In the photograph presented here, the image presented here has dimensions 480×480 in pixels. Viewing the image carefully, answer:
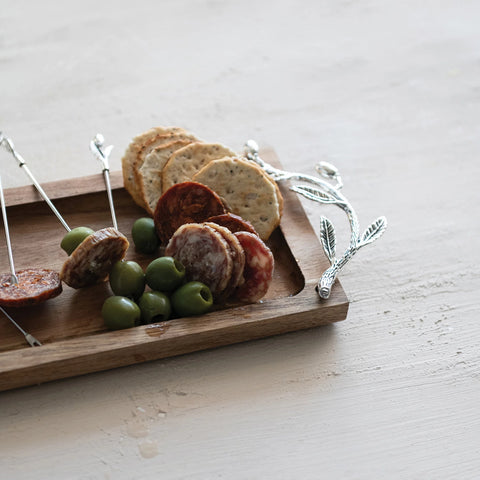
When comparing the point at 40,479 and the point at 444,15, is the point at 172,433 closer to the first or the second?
the point at 40,479

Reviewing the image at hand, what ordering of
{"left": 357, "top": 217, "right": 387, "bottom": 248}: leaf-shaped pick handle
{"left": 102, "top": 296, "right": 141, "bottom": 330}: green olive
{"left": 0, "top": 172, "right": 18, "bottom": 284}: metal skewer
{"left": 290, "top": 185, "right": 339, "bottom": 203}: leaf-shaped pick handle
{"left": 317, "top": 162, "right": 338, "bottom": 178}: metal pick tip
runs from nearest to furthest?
{"left": 102, "top": 296, "right": 141, "bottom": 330}: green olive, {"left": 0, "top": 172, "right": 18, "bottom": 284}: metal skewer, {"left": 357, "top": 217, "right": 387, "bottom": 248}: leaf-shaped pick handle, {"left": 290, "top": 185, "right": 339, "bottom": 203}: leaf-shaped pick handle, {"left": 317, "top": 162, "right": 338, "bottom": 178}: metal pick tip

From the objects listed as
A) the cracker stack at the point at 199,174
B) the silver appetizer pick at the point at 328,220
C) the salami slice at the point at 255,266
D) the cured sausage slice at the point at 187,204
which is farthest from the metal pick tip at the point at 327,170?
the salami slice at the point at 255,266

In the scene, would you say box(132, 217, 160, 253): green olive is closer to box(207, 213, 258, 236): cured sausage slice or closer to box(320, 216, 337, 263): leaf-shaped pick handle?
box(207, 213, 258, 236): cured sausage slice

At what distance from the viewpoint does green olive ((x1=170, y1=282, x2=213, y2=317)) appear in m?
1.52

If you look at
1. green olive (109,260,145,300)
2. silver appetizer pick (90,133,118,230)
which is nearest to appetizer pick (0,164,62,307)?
green olive (109,260,145,300)

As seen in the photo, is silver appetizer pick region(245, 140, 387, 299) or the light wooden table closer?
the light wooden table

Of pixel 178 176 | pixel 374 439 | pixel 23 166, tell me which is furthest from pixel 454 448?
pixel 23 166

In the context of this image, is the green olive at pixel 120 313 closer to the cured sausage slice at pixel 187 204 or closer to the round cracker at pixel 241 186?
the cured sausage slice at pixel 187 204

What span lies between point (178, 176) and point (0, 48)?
1.40m

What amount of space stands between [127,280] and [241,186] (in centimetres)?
40

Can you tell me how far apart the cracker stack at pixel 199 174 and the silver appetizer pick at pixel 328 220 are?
0.42 ft

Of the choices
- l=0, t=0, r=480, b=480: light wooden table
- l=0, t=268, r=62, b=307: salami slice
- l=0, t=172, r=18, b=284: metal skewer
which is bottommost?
l=0, t=0, r=480, b=480: light wooden table

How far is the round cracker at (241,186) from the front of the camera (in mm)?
1760

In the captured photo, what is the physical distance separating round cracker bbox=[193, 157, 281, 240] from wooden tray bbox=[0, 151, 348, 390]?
0.34 feet
